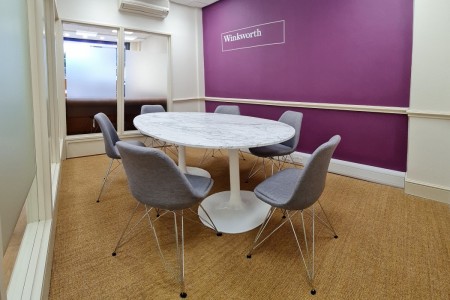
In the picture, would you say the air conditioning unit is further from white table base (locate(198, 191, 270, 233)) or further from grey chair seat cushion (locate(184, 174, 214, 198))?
grey chair seat cushion (locate(184, 174, 214, 198))

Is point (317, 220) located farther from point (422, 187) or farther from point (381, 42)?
point (381, 42)

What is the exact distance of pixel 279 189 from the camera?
2127 mm

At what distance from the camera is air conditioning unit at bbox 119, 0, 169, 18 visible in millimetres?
5012

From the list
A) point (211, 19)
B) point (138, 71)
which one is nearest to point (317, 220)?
point (138, 71)

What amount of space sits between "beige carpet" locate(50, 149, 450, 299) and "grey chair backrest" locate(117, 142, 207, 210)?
0.51 m

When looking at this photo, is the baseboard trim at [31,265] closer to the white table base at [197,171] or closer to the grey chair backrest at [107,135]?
the grey chair backrest at [107,135]

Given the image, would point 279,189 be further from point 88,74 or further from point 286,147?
point 88,74

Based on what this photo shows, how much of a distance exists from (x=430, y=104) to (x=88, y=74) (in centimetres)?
489

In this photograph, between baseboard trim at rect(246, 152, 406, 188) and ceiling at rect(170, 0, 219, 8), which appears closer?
baseboard trim at rect(246, 152, 406, 188)

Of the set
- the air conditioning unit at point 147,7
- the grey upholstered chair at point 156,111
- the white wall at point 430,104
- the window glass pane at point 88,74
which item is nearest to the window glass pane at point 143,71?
the window glass pane at point 88,74

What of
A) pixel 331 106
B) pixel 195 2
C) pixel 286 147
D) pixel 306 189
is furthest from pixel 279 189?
pixel 195 2

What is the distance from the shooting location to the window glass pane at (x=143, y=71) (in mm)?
5484

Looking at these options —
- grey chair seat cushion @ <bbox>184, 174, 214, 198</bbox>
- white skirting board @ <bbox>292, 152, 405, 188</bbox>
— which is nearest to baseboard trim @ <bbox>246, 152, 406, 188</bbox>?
white skirting board @ <bbox>292, 152, 405, 188</bbox>

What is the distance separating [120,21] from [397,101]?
448 cm
